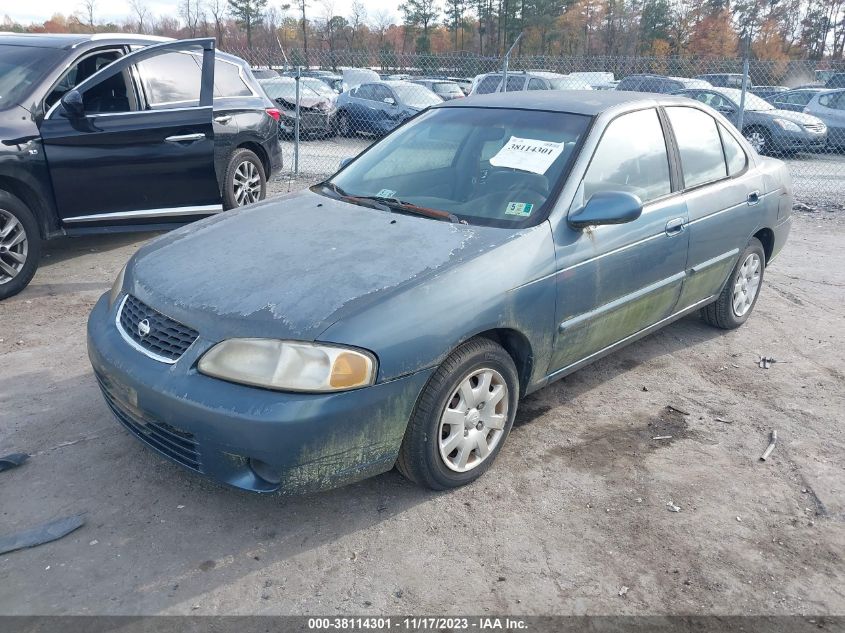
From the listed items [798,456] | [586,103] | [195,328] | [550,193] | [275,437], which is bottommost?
[798,456]

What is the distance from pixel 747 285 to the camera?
521cm

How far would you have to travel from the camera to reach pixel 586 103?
4.05 m

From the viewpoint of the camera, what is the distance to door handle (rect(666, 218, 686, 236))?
13.2 ft

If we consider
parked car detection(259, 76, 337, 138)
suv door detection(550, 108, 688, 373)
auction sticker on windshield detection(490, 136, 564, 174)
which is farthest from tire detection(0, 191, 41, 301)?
parked car detection(259, 76, 337, 138)

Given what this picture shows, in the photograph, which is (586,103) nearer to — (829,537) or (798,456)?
(798,456)

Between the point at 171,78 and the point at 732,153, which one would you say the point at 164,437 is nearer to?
the point at 732,153

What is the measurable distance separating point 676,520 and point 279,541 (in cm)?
166

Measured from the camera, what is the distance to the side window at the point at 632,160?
12.3 ft

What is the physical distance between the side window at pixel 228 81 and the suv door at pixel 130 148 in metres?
0.56

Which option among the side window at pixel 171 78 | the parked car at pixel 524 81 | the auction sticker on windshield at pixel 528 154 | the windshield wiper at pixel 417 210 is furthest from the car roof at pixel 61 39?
the parked car at pixel 524 81

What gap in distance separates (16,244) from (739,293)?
520 centimetres

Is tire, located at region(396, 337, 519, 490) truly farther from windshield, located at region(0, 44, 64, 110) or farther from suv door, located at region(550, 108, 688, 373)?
windshield, located at region(0, 44, 64, 110)

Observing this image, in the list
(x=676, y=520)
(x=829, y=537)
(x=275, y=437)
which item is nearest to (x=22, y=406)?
(x=275, y=437)

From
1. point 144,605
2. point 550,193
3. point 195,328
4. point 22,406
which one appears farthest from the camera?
point 22,406
